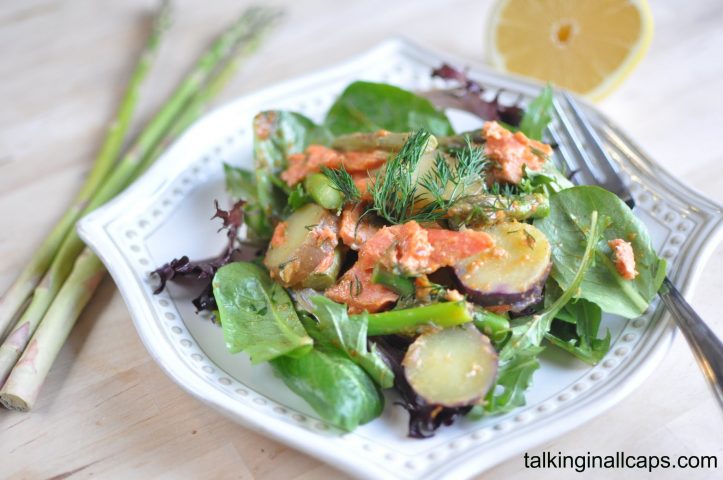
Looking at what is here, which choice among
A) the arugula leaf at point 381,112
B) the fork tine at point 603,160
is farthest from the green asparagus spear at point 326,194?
the fork tine at point 603,160

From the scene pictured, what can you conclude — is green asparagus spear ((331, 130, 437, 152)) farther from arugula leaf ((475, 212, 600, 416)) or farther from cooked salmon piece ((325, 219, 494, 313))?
arugula leaf ((475, 212, 600, 416))

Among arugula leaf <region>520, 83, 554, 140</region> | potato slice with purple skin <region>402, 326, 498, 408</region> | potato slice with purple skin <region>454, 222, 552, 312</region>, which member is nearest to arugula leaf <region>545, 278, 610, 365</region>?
potato slice with purple skin <region>454, 222, 552, 312</region>

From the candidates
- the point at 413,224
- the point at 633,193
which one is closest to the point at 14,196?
the point at 413,224

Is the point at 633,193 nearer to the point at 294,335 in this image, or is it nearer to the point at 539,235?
the point at 539,235

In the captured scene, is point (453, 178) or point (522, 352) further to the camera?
point (453, 178)

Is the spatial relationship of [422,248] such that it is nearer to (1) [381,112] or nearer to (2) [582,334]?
(2) [582,334]

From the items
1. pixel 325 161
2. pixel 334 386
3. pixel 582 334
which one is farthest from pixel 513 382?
pixel 325 161
